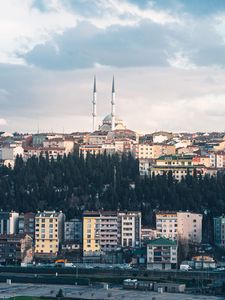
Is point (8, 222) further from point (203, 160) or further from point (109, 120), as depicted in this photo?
point (109, 120)

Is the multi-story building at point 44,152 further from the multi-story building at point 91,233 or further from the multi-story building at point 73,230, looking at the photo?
the multi-story building at point 91,233

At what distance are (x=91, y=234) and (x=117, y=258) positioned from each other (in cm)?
230

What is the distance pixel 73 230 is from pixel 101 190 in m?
6.34

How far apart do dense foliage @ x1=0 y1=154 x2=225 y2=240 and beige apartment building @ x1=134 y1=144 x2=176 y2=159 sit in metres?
12.3

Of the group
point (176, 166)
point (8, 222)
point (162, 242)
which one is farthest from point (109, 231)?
point (176, 166)

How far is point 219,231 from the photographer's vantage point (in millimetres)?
59094

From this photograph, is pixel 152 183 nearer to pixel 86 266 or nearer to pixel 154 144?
pixel 86 266

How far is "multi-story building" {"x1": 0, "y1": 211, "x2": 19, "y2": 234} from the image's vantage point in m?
60.3

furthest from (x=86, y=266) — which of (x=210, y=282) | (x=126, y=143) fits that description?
(x=126, y=143)

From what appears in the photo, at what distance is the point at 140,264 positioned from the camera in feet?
180

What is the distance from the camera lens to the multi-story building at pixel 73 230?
59375mm

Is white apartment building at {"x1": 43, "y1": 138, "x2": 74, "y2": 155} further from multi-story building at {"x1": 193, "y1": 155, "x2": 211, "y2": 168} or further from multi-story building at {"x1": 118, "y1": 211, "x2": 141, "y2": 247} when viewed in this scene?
multi-story building at {"x1": 118, "y1": 211, "x2": 141, "y2": 247}

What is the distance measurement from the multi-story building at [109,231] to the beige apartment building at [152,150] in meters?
23.8

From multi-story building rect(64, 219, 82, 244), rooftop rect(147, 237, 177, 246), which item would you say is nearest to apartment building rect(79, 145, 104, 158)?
multi-story building rect(64, 219, 82, 244)
